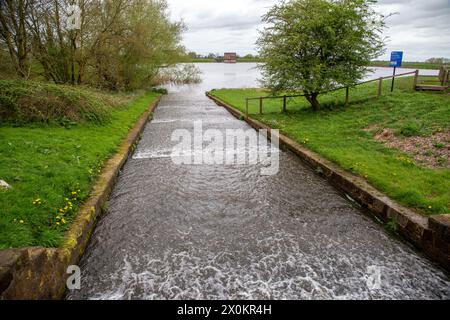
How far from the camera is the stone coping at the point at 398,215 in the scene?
13.1 ft

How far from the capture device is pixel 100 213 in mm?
5367

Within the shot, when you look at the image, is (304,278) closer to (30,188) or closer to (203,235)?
(203,235)

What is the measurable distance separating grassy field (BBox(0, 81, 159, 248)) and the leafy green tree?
765 centimetres

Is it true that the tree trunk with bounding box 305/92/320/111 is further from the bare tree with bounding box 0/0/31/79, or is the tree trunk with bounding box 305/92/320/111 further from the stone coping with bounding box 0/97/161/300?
the bare tree with bounding box 0/0/31/79

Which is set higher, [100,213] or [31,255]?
[31,255]

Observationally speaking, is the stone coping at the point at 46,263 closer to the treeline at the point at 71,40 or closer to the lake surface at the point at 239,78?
the treeline at the point at 71,40

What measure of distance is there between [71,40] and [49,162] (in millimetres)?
11180

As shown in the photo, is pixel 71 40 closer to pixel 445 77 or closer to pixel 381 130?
pixel 381 130

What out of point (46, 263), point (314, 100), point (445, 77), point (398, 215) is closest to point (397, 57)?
point (445, 77)

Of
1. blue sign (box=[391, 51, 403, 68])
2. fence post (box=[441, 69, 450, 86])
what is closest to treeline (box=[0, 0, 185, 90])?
blue sign (box=[391, 51, 403, 68])

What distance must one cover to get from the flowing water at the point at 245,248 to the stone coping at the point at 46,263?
24cm

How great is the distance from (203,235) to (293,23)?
11241 mm

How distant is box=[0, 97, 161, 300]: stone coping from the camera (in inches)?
108
